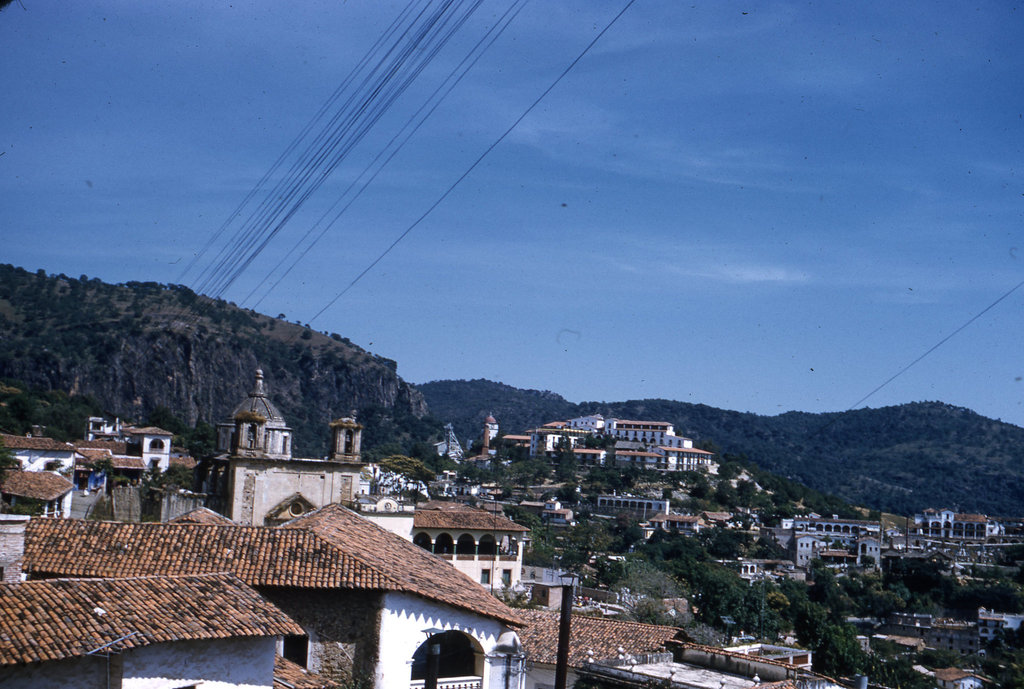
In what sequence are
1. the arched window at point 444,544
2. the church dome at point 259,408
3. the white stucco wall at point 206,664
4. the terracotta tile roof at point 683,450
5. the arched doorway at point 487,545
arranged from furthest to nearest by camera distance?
the terracotta tile roof at point 683,450 < the arched doorway at point 487,545 < the arched window at point 444,544 < the church dome at point 259,408 < the white stucco wall at point 206,664

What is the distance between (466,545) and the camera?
1382 inches

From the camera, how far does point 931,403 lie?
188 m

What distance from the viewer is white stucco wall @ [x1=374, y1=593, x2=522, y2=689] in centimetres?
1321

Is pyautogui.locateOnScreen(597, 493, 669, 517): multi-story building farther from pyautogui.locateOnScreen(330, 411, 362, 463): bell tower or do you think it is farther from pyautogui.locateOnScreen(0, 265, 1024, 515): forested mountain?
pyautogui.locateOnScreen(330, 411, 362, 463): bell tower

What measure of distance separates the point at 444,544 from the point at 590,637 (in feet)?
42.8

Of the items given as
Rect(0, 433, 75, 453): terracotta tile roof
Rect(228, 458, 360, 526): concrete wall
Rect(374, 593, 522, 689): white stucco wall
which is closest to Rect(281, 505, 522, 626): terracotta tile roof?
Rect(374, 593, 522, 689): white stucco wall

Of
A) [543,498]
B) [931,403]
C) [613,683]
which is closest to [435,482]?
[543,498]

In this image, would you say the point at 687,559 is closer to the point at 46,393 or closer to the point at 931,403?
the point at 46,393

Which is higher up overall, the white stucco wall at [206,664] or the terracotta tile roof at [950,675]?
the white stucco wall at [206,664]

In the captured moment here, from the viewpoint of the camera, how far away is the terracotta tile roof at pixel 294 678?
11.9 metres

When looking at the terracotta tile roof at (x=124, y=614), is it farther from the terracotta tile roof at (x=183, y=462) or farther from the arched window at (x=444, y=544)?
the terracotta tile roof at (x=183, y=462)

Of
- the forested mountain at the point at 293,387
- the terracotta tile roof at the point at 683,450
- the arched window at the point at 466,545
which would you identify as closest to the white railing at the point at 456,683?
the arched window at the point at 466,545

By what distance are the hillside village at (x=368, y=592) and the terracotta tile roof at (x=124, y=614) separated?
3cm

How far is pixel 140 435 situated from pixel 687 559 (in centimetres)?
3874
